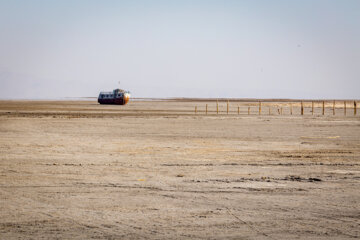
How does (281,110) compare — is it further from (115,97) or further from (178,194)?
(178,194)

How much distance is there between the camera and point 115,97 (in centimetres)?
10681

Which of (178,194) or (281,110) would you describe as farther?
(281,110)

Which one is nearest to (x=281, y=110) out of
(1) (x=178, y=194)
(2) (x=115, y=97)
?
(2) (x=115, y=97)

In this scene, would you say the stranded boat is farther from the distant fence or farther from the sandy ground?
the sandy ground

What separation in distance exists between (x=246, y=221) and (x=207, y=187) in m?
2.85

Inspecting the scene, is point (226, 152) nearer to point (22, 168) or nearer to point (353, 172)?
point (353, 172)

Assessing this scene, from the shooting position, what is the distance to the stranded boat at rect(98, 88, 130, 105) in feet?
346

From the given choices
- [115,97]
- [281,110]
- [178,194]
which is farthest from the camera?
[115,97]

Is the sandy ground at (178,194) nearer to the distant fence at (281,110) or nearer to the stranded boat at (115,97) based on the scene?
the distant fence at (281,110)

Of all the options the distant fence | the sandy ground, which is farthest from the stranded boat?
the sandy ground

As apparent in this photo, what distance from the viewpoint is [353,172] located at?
40.8 feet

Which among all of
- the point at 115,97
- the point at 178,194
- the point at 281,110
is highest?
the point at 115,97

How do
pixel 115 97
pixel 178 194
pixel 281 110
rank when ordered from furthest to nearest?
pixel 115 97 → pixel 281 110 → pixel 178 194

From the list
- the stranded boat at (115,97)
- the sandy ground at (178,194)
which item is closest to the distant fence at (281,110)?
the stranded boat at (115,97)
